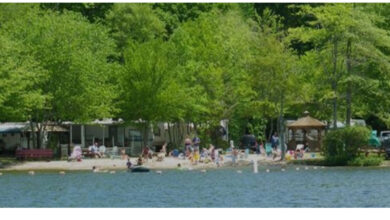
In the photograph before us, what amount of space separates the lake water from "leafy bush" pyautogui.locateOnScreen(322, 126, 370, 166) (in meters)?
1.94

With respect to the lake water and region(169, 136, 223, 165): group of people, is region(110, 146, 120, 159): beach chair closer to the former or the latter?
region(169, 136, 223, 165): group of people

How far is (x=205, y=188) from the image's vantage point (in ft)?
148

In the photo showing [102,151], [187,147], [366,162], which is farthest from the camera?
[102,151]

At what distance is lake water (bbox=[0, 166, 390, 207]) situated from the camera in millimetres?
38656

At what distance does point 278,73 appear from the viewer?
6303cm

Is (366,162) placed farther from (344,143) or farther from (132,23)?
(132,23)

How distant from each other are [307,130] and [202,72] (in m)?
7.64

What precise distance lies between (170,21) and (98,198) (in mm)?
46937

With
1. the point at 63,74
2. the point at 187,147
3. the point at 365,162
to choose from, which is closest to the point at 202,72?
the point at 187,147

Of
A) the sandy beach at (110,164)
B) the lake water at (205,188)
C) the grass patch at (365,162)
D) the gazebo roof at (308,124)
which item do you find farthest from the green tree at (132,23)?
the grass patch at (365,162)

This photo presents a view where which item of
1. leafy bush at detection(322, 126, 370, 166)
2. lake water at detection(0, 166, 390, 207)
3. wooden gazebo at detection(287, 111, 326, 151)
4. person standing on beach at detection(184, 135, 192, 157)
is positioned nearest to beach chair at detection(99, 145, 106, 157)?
person standing on beach at detection(184, 135, 192, 157)

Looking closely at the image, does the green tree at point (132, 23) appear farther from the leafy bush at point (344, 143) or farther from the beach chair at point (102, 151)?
the leafy bush at point (344, 143)
